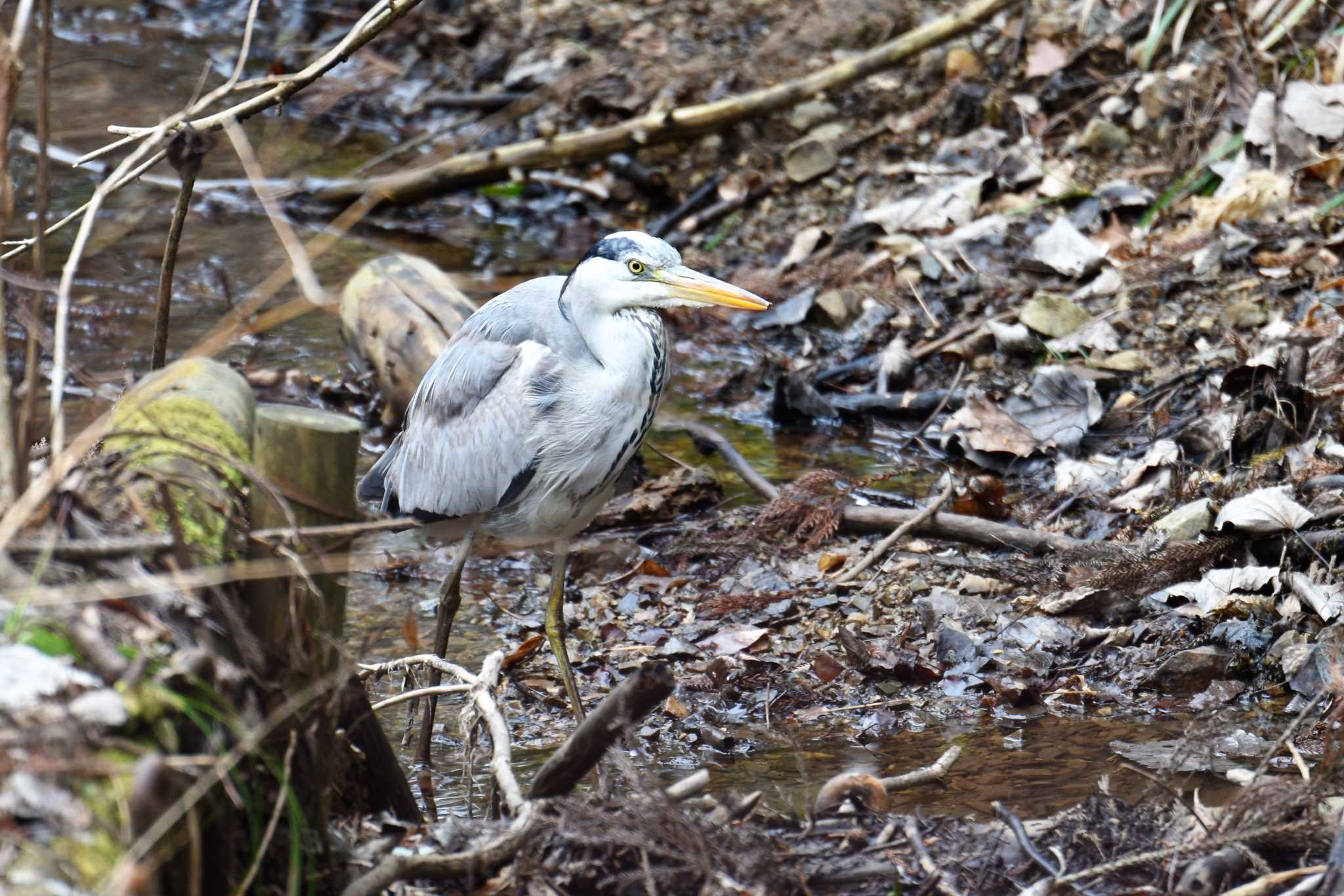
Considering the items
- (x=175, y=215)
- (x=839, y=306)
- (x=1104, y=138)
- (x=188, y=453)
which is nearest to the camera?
(x=188, y=453)

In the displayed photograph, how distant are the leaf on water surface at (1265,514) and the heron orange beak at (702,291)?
1.57m

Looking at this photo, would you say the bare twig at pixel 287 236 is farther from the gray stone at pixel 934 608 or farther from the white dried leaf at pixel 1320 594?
the white dried leaf at pixel 1320 594

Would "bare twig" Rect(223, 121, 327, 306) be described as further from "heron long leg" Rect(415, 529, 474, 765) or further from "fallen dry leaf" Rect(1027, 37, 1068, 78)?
"fallen dry leaf" Rect(1027, 37, 1068, 78)

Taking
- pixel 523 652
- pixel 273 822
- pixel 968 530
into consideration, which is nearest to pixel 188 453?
pixel 273 822

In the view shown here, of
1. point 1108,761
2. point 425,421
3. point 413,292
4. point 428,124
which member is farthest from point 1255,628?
point 428,124

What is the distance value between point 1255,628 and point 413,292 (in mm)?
3846

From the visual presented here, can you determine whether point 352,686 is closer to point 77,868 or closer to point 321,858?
point 321,858

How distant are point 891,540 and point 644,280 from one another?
142 cm

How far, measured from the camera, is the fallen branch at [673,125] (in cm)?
823

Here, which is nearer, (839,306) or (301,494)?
(301,494)

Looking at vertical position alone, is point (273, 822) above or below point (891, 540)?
above

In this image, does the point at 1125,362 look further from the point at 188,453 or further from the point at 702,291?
the point at 188,453

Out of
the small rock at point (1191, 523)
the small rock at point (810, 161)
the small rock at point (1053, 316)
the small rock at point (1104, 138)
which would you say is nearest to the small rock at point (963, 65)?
the small rock at point (810, 161)

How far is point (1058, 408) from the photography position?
5754mm
